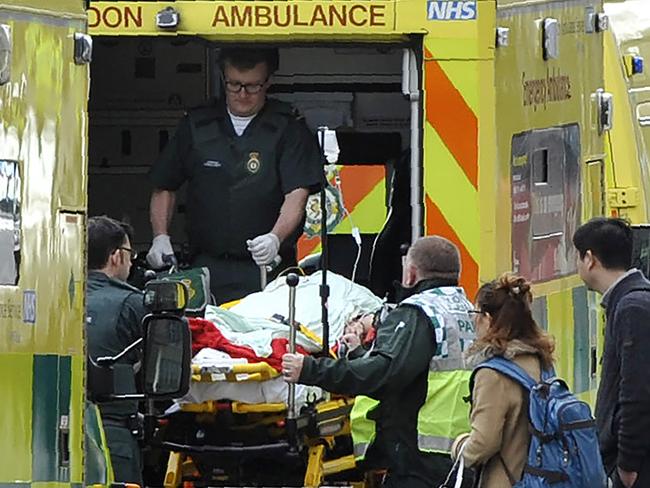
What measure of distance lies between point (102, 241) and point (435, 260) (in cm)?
114

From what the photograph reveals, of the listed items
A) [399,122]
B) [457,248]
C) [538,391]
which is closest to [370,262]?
[399,122]

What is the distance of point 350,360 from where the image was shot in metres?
7.23

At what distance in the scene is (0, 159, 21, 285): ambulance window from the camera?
15.9 ft

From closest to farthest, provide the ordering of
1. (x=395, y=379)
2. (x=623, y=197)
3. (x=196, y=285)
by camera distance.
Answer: (x=395, y=379) < (x=196, y=285) < (x=623, y=197)

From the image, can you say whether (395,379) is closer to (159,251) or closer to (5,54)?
(159,251)

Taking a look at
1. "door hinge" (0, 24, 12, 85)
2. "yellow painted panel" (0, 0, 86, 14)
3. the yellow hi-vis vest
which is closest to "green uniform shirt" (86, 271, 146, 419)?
the yellow hi-vis vest

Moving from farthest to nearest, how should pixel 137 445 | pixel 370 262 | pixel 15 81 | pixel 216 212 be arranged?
1. pixel 370 262
2. pixel 216 212
3. pixel 137 445
4. pixel 15 81

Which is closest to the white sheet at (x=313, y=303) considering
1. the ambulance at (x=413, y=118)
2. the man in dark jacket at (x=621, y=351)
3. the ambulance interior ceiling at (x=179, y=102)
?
the ambulance at (x=413, y=118)

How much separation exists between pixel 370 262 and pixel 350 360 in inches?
92.2

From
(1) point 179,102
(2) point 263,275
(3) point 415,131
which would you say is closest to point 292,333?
(3) point 415,131

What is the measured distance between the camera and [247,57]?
29.2 feet

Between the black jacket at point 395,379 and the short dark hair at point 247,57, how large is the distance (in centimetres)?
184

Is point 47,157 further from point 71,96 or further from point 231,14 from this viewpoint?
point 231,14

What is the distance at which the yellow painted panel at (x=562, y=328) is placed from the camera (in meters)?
8.62
